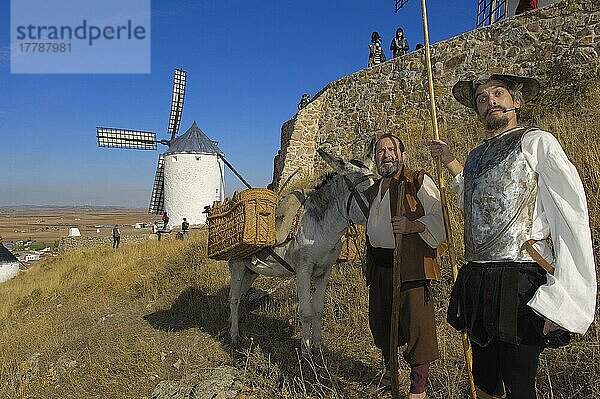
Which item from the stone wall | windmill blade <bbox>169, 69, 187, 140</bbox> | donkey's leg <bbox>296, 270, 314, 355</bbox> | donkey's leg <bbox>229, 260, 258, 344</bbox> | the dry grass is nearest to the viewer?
the dry grass

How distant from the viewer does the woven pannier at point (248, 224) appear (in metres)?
4.70

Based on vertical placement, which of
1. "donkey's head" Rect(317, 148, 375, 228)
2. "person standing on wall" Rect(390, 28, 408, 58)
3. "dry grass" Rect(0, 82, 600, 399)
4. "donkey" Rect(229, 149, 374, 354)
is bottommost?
"dry grass" Rect(0, 82, 600, 399)

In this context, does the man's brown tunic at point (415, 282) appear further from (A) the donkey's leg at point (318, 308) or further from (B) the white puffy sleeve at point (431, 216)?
(A) the donkey's leg at point (318, 308)

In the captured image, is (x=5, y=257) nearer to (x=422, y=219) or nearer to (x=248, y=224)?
(x=248, y=224)

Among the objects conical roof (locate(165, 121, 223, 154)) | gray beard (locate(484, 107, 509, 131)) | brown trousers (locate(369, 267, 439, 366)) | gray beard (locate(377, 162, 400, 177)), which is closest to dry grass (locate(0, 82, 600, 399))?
brown trousers (locate(369, 267, 439, 366))

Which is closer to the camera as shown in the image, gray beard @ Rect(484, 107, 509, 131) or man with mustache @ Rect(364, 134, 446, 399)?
gray beard @ Rect(484, 107, 509, 131)

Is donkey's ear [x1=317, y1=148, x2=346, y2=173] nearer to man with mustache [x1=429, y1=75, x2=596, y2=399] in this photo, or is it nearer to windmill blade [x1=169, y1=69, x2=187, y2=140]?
man with mustache [x1=429, y1=75, x2=596, y2=399]

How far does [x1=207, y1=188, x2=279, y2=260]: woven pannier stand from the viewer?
4699 millimetres

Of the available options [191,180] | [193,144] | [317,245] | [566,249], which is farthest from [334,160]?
[193,144]

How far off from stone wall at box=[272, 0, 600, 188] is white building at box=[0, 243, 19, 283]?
22957mm

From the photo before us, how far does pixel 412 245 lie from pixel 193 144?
23.1 metres

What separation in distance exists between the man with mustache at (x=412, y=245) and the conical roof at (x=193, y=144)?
21954 mm

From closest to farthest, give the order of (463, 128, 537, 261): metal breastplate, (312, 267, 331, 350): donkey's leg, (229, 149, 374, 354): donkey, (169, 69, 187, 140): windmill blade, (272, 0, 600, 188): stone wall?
(463, 128, 537, 261): metal breastplate < (229, 149, 374, 354): donkey < (312, 267, 331, 350): donkey's leg < (272, 0, 600, 188): stone wall < (169, 69, 187, 140): windmill blade

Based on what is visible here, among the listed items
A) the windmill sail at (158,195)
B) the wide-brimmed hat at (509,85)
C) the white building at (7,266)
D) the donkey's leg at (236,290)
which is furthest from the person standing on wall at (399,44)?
the white building at (7,266)
